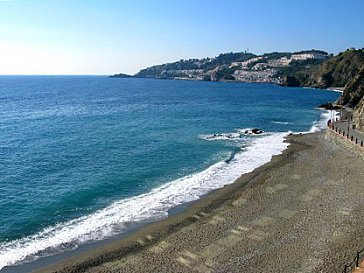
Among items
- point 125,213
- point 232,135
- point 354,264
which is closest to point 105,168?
point 125,213

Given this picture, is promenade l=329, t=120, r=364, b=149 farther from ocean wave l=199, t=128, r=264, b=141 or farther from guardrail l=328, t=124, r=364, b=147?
ocean wave l=199, t=128, r=264, b=141

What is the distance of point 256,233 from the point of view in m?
21.7

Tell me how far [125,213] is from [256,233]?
893 centimetres

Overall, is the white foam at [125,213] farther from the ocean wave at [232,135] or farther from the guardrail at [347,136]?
the ocean wave at [232,135]

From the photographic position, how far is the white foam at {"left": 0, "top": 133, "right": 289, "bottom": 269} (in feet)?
69.8

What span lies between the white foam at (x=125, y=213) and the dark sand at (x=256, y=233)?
5.06 feet

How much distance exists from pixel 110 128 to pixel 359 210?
4158 cm

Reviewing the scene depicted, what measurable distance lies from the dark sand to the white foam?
5.06ft

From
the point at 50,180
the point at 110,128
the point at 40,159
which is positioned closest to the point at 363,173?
the point at 50,180

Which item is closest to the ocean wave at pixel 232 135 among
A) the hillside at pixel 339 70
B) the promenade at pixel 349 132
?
the promenade at pixel 349 132

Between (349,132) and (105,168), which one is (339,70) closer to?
(349,132)

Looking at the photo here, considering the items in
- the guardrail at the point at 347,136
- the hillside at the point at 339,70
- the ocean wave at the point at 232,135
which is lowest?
A: the ocean wave at the point at 232,135

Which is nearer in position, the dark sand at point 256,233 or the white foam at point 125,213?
the dark sand at point 256,233

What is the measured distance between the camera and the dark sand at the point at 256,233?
18594mm
